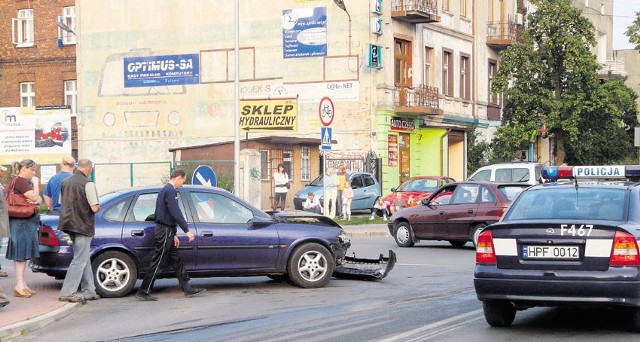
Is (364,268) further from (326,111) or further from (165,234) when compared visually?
(326,111)

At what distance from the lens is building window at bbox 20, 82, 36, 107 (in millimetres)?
52281

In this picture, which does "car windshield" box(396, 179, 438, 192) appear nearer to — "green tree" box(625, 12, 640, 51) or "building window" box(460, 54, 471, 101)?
"green tree" box(625, 12, 640, 51)

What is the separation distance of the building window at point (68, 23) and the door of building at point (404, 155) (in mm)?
17117

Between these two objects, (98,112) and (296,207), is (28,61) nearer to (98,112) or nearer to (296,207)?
(98,112)

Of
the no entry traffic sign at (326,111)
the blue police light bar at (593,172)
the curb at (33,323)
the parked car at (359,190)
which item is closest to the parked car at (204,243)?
the curb at (33,323)

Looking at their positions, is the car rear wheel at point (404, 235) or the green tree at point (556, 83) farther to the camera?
the green tree at point (556, 83)

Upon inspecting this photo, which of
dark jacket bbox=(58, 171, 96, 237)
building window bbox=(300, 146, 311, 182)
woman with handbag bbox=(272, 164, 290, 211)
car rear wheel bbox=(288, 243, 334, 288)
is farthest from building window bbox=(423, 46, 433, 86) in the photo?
dark jacket bbox=(58, 171, 96, 237)

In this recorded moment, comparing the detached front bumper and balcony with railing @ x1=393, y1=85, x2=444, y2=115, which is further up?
balcony with railing @ x1=393, y1=85, x2=444, y2=115

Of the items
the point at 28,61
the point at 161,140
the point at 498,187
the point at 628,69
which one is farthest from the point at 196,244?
the point at 628,69

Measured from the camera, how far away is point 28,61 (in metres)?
52.3

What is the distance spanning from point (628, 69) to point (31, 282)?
79.5 m

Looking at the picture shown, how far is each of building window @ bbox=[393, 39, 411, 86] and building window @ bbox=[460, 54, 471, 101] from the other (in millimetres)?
5869

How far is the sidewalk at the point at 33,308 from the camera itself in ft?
37.8

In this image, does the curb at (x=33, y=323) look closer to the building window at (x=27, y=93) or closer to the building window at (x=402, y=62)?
the building window at (x=402, y=62)
